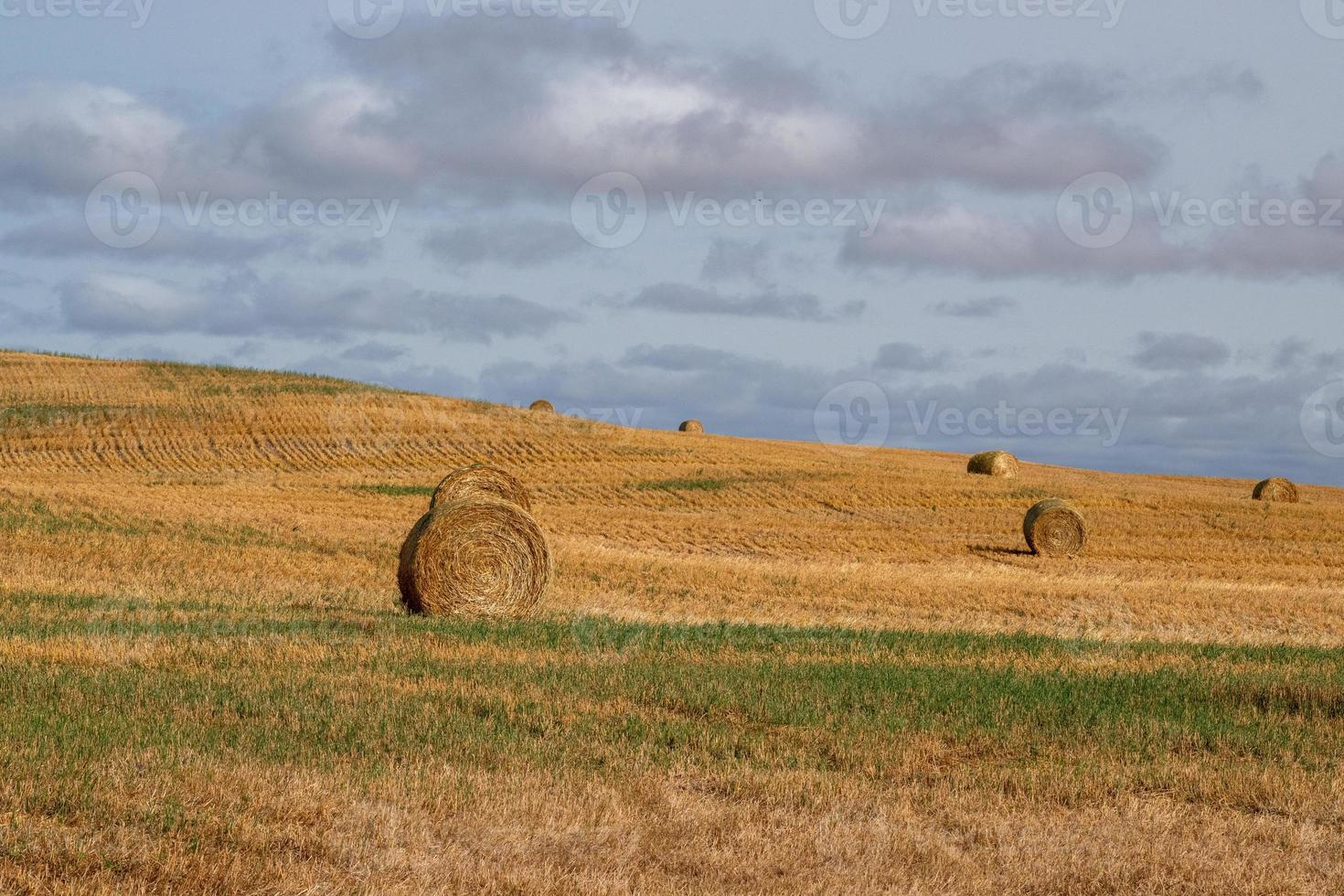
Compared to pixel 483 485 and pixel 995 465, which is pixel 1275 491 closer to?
pixel 995 465

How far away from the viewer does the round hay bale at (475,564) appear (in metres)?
18.6

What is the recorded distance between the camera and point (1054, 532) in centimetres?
3581

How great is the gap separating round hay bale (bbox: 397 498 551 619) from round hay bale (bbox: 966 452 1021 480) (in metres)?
38.5

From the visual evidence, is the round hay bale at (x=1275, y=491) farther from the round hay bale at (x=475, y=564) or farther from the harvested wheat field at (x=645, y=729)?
the round hay bale at (x=475, y=564)

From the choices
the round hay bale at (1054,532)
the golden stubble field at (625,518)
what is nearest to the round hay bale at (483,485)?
the golden stubble field at (625,518)

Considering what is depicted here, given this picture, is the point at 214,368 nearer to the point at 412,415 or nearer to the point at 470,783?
the point at 412,415

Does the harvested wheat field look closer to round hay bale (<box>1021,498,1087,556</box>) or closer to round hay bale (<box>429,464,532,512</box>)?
round hay bale (<box>429,464,532,512</box>)

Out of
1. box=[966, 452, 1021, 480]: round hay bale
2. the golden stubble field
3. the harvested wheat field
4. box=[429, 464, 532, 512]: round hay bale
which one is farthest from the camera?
box=[966, 452, 1021, 480]: round hay bale

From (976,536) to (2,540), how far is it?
26085 millimetres

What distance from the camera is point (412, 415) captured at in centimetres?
5978

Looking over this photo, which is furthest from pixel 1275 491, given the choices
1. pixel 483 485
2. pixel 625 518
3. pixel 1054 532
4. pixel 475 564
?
pixel 475 564

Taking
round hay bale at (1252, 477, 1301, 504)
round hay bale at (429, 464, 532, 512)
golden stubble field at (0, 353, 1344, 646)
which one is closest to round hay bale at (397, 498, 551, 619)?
golden stubble field at (0, 353, 1344, 646)

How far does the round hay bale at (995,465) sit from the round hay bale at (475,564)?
3848 centimetres

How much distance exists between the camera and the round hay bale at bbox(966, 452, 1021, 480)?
180 ft
